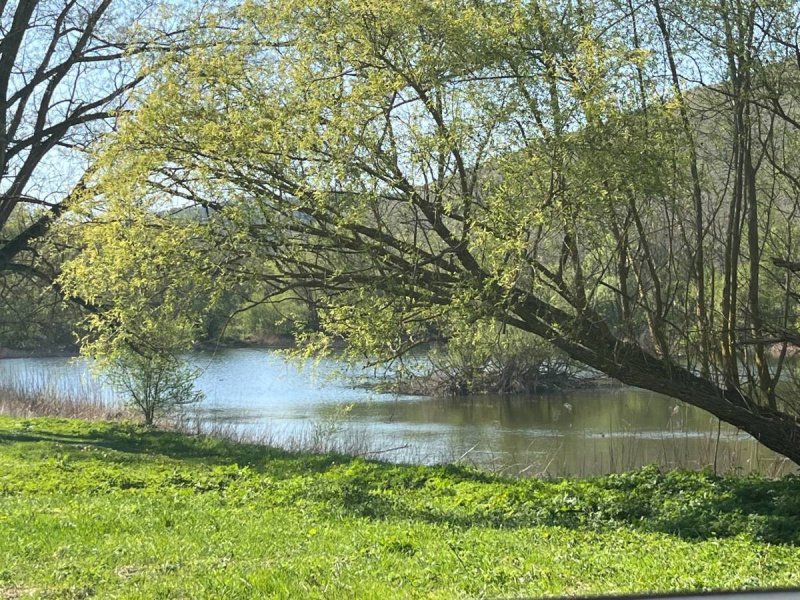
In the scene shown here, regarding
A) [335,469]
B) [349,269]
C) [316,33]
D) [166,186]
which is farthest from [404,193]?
→ [335,469]

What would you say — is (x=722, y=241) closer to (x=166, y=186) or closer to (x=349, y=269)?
(x=349, y=269)

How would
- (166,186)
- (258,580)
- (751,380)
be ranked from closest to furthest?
(258,580)
(166,186)
(751,380)

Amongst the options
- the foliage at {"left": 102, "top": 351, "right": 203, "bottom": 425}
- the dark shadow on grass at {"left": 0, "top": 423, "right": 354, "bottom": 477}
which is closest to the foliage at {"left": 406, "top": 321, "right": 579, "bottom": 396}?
the foliage at {"left": 102, "top": 351, "right": 203, "bottom": 425}

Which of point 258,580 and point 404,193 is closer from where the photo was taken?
point 258,580

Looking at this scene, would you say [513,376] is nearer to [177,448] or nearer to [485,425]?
Answer: [485,425]

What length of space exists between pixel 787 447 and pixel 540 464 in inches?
210

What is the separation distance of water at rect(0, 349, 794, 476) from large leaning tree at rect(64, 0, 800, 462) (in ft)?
7.06

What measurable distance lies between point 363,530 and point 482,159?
388 centimetres

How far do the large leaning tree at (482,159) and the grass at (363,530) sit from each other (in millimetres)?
1691

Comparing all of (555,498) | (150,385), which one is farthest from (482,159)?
(150,385)

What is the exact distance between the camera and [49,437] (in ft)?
49.6

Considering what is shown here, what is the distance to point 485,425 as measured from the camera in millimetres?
21703

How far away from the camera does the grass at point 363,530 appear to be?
17.5ft

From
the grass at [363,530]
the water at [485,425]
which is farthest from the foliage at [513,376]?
the grass at [363,530]
